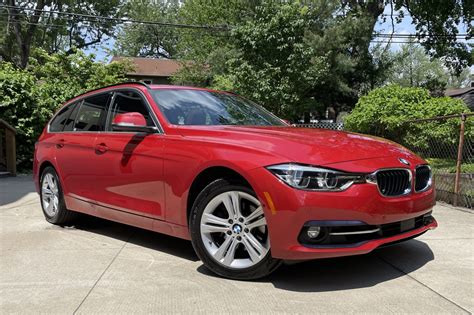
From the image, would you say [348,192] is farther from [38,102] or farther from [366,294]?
[38,102]

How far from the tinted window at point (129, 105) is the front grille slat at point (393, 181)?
224 cm

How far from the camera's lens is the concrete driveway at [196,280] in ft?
11.0

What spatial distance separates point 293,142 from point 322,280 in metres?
1.18

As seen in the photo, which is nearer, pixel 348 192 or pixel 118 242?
pixel 348 192

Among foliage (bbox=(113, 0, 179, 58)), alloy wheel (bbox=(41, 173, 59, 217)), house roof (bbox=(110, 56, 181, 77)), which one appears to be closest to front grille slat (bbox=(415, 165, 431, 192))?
alloy wheel (bbox=(41, 173, 59, 217))

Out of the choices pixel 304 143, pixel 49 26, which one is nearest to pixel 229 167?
pixel 304 143

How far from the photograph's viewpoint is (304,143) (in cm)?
374

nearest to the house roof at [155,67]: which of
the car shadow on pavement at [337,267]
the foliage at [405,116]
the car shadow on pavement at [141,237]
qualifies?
the foliage at [405,116]

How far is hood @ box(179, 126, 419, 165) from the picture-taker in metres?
3.55

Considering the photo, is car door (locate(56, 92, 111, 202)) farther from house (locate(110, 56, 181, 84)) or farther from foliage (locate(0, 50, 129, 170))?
house (locate(110, 56, 181, 84))

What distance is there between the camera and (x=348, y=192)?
135 inches

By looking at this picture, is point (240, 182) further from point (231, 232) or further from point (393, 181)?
point (393, 181)

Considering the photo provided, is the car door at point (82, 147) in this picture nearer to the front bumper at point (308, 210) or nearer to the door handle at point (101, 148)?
the door handle at point (101, 148)

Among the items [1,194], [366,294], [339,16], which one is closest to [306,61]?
[339,16]
